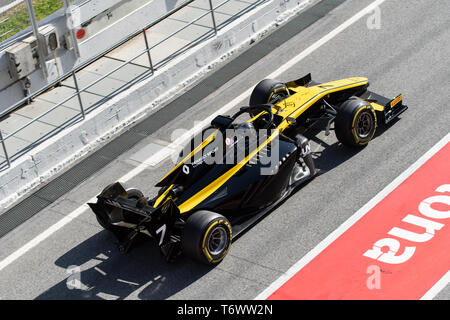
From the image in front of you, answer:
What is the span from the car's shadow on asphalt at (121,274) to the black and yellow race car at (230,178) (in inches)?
11.9

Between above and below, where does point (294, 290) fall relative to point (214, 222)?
below

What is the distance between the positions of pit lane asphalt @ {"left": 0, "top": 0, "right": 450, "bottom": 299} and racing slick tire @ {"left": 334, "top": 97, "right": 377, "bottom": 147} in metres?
0.31

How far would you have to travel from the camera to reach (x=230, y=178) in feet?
41.3

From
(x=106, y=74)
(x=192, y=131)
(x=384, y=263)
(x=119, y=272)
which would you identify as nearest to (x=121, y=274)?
(x=119, y=272)

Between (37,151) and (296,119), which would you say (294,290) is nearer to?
(296,119)

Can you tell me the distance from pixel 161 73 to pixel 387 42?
4.68 meters

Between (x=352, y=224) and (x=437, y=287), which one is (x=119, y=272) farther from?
(x=437, y=287)

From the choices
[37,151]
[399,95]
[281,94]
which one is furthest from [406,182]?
[37,151]

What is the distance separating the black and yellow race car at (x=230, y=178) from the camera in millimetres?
11977

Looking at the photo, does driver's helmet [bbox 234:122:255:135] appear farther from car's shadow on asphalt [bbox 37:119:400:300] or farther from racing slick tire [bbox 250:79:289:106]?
racing slick tire [bbox 250:79:289:106]

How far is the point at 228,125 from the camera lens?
13.3 metres

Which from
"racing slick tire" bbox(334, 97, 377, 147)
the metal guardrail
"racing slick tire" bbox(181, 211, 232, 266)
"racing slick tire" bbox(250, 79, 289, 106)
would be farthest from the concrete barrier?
"racing slick tire" bbox(334, 97, 377, 147)

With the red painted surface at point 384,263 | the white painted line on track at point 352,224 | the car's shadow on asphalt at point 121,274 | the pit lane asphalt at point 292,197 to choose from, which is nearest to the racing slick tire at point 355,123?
the pit lane asphalt at point 292,197

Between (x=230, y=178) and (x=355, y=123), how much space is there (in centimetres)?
248
